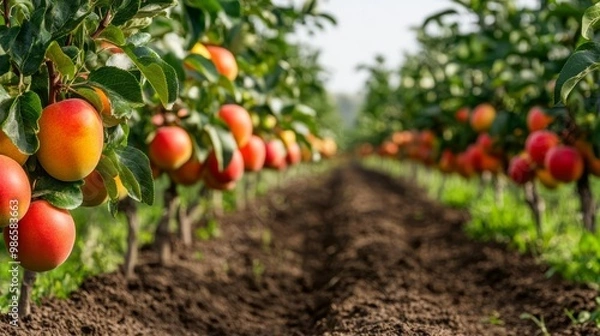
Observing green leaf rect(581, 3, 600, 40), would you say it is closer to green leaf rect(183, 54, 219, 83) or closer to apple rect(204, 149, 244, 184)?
green leaf rect(183, 54, 219, 83)

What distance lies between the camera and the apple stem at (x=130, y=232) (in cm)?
354

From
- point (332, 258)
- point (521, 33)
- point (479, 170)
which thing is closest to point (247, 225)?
point (332, 258)

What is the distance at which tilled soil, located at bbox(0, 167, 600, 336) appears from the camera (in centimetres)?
301

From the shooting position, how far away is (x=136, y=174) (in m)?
2.03

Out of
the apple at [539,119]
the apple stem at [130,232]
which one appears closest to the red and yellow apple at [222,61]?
the apple stem at [130,232]

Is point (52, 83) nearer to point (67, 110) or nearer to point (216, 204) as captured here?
point (67, 110)

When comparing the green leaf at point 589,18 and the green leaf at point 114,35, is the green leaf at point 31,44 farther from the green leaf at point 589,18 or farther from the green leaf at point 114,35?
the green leaf at point 589,18

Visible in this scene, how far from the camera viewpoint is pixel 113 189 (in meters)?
2.05

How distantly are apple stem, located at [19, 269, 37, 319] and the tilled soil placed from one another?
5 cm

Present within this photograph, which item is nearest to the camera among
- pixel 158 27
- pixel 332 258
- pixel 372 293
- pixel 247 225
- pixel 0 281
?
pixel 158 27

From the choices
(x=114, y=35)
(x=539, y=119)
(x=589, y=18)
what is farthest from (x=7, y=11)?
(x=539, y=119)

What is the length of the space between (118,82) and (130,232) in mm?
1856

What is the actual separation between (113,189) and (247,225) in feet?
18.0

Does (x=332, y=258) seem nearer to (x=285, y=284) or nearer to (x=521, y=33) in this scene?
(x=285, y=284)
